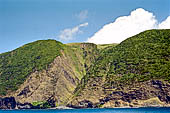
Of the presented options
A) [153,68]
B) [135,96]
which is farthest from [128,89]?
[153,68]

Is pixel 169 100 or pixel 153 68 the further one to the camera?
pixel 153 68

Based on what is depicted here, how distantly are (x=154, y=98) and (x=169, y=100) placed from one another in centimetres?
884

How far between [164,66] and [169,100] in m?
24.5

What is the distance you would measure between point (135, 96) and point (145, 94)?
6729mm

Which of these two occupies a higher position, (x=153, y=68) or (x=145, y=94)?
(x=153, y=68)

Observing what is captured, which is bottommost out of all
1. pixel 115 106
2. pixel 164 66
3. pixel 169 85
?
pixel 115 106

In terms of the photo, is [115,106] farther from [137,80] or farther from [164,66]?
[164,66]

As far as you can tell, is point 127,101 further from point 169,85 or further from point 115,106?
point 169,85

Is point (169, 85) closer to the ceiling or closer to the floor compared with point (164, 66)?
closer to the floor

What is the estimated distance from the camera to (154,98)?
186 m

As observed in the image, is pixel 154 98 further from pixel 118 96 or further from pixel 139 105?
pixel 118 96

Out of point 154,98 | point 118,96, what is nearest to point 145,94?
point 154,98

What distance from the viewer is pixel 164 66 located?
197000 mm

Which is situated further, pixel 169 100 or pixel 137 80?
pixel 137 80
